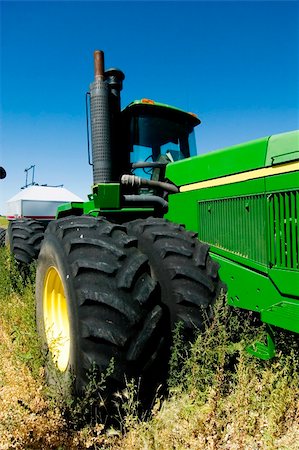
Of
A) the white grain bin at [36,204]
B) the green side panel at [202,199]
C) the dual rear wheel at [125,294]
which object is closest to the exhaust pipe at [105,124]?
the green side panel at [202,199]

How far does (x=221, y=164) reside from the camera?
112 inches

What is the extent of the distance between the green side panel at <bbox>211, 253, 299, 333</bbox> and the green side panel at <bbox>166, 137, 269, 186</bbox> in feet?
2.09

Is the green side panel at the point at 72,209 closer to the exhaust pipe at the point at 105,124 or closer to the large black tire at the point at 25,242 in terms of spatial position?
the large black tire at the point at 25,242

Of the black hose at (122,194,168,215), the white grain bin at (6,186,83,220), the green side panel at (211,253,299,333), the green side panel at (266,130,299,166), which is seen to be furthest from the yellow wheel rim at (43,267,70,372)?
the white grain bin at (6,186,83,220)

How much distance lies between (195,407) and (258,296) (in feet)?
2.52

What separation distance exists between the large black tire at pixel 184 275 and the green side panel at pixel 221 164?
57 centimetres

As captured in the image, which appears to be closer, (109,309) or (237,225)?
(109,309)

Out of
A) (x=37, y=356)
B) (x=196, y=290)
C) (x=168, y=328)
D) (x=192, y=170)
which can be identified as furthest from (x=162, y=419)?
(x=192, y=170)

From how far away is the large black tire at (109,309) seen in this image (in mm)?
2145

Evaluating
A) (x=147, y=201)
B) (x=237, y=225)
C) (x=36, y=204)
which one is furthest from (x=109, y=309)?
(x=36, y=204)

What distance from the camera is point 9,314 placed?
4238mm

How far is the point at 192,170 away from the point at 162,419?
1.85 meters

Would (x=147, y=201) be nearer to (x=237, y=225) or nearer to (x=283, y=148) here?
(x=237, y=225)

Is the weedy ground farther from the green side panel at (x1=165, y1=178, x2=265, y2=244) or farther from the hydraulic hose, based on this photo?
the hydraulic hose
